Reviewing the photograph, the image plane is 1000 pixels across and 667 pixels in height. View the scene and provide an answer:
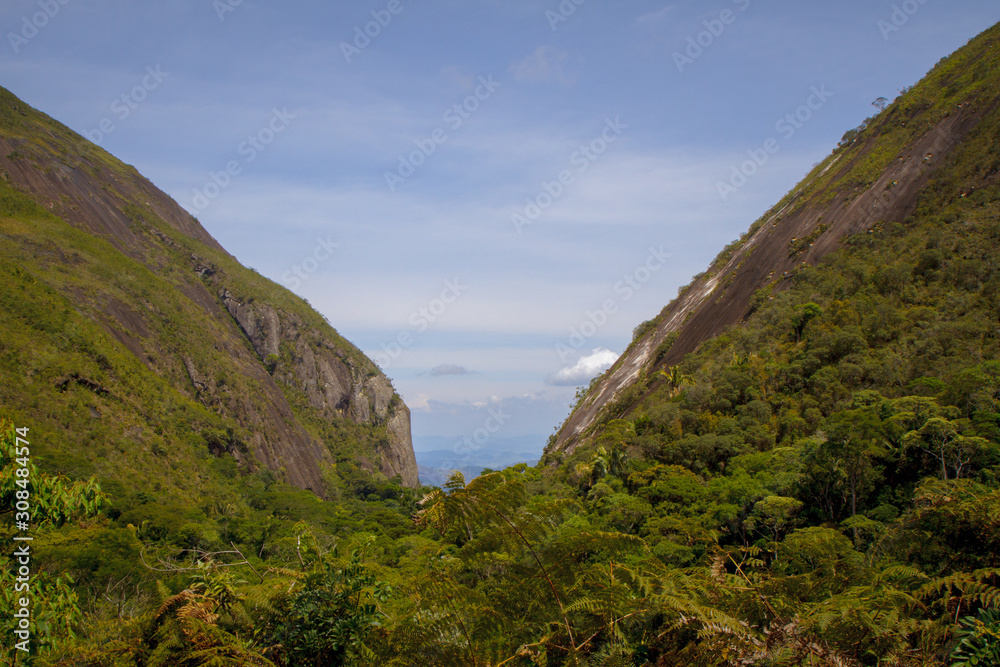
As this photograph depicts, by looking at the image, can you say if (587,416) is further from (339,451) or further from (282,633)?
(339,451)

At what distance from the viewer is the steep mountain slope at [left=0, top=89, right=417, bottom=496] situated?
45.8 meters

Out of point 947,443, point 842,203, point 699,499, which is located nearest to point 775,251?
point 842,203

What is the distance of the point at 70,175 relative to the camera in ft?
266

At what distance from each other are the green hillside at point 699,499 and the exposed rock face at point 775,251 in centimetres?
31

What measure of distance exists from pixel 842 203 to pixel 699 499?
116ft

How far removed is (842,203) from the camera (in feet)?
153

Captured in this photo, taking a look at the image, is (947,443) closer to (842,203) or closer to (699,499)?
(699,499)

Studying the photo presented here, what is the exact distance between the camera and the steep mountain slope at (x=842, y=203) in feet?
136

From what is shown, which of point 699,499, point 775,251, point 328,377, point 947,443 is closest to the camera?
point 947,443

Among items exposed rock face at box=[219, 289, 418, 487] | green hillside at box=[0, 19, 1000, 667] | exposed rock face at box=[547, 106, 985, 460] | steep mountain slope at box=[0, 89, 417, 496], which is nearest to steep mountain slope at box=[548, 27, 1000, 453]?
exposed rock face at box=[547, 106, 985, 460]

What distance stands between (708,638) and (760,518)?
2024 centimetres

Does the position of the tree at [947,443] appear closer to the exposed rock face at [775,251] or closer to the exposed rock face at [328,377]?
the exposed rock face at [775,251]

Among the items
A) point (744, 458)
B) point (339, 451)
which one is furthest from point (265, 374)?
point (744, 458)

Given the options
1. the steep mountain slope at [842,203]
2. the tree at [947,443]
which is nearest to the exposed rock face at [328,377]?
the steep mountain slope at [842,203]
